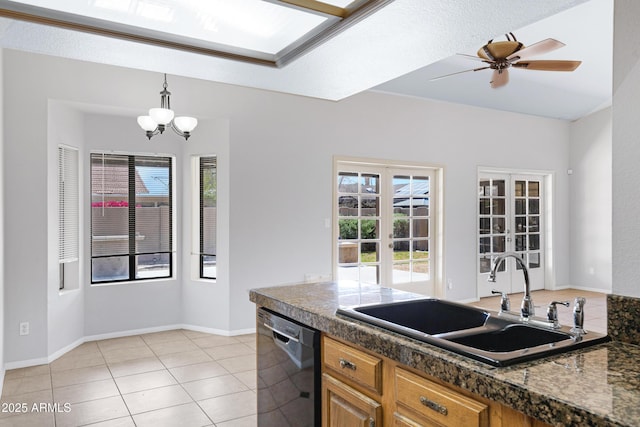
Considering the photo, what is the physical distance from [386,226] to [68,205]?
3.90 metres

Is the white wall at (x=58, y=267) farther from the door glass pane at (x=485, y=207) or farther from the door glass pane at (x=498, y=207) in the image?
the door glass pane at (x=498, y=207)

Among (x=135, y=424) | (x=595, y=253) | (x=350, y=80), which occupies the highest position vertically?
(x=350, y=80)

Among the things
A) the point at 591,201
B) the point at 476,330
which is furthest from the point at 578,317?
the point at 591,201

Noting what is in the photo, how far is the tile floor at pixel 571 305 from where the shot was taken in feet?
17.6

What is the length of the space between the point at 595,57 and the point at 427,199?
272cm

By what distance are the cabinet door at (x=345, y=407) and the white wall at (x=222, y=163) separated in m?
3.22

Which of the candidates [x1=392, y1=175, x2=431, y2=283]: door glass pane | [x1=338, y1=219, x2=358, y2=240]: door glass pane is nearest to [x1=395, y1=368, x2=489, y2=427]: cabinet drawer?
[x1=338, y1=219, x2=358, y2=240]: door glass pane

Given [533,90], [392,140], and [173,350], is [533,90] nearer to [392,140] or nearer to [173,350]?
[392,140]

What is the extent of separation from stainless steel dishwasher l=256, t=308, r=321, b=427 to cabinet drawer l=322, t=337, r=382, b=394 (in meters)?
0.08

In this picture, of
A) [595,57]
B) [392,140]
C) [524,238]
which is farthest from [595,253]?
[392,140]

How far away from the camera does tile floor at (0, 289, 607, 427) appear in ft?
9.71

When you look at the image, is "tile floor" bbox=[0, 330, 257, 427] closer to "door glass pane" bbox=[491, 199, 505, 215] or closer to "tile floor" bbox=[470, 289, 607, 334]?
"tile floor" bbox=[470, 289, 607, 334]

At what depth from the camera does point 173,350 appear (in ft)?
14.4

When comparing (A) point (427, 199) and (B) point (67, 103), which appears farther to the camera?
(A) point (427, 199)
